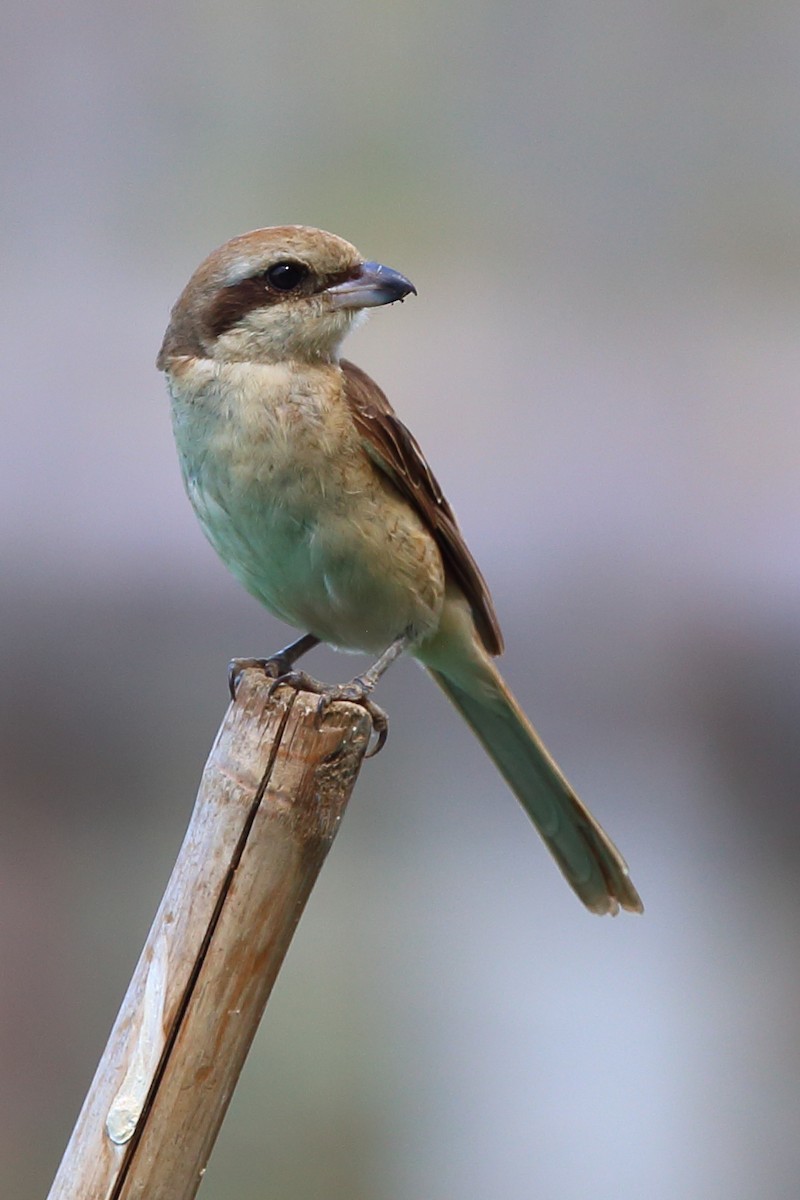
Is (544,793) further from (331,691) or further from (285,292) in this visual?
(285,292)

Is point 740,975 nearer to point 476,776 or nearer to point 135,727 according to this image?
point 476,776

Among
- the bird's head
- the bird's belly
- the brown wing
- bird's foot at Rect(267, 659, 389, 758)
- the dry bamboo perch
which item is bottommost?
the dry bamboo perch

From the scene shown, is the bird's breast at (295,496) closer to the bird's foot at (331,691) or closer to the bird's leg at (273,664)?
the bird's leg at (273,664)

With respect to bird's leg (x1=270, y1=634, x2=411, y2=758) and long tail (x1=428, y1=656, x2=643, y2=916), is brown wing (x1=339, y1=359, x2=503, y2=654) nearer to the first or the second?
long tail (x1=428, y1=656, x2=643, y2=916)

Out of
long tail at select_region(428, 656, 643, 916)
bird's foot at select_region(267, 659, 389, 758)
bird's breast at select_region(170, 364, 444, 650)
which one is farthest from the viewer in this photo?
long tail at select_region(428, 656, 643, 916)

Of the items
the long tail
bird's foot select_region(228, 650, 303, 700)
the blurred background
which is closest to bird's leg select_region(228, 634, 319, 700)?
bird's foot select_region(228, 650, 303, 700)

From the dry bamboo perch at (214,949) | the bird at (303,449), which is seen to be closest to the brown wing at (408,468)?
the bird at (303,449)

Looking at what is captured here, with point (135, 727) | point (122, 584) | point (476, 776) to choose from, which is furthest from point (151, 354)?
point (476, 776)
